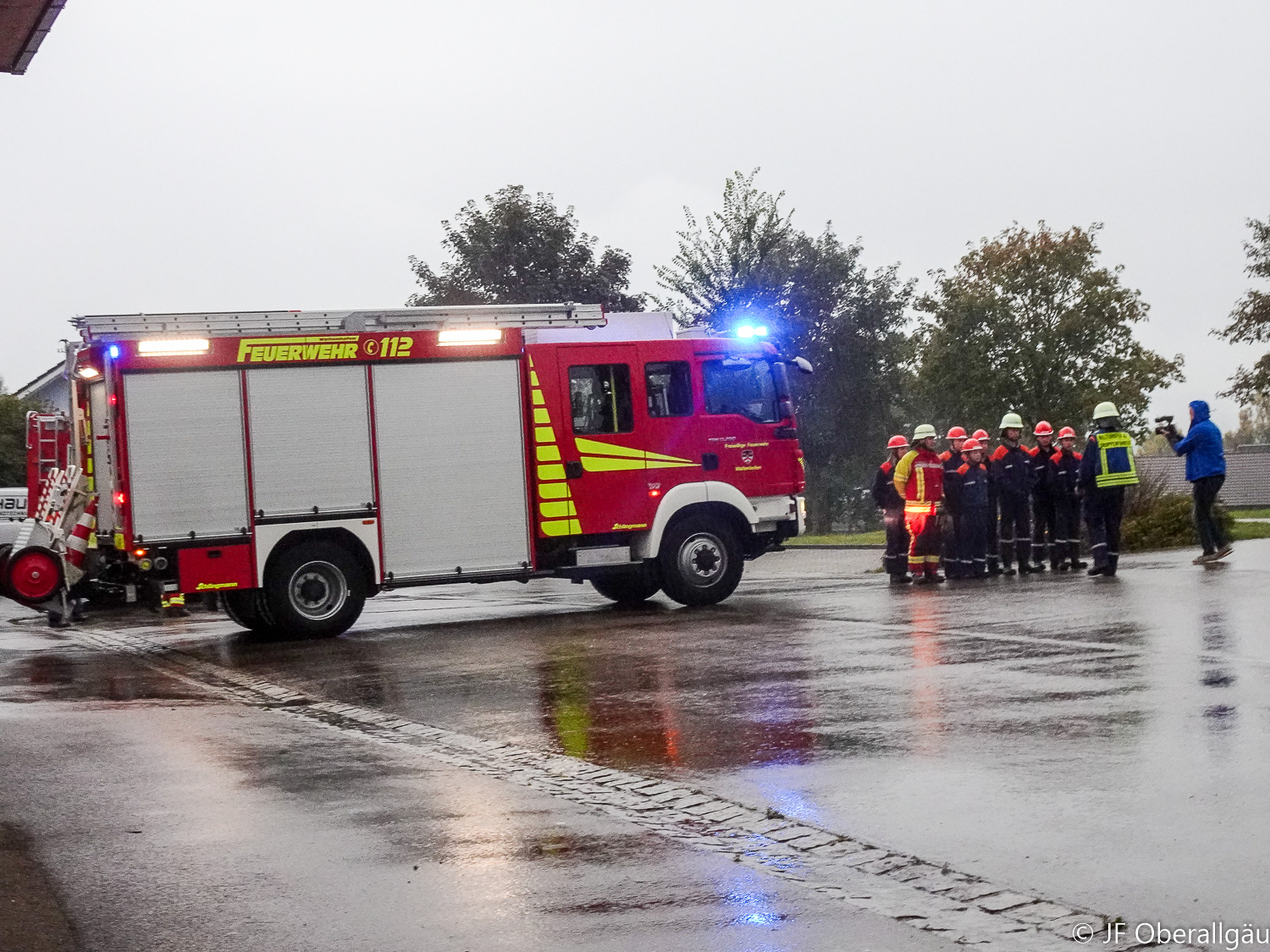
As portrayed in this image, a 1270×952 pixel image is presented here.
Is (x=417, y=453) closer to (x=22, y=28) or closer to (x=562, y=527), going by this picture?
(x=562, y=527)

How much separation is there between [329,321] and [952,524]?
792 cm

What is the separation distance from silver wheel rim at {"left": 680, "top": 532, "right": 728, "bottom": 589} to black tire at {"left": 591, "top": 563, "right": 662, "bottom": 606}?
611mm

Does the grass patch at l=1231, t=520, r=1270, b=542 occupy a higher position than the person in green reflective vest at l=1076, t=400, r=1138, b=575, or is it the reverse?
the person in green reflective vest at l=1076, t=400, r=1138, b=575

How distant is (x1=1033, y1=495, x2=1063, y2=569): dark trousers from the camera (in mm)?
19984

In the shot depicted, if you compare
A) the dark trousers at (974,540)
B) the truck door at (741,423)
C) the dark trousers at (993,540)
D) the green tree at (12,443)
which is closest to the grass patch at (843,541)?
the dark trousers at (993,540)

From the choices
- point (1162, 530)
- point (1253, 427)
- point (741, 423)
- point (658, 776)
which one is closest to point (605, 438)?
point (741, 423)

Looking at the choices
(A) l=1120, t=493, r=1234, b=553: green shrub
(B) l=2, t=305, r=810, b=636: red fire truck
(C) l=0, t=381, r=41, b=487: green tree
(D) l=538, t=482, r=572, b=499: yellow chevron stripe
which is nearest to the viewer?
(B) l=2, t=305, r=810, b=636: red fire truck

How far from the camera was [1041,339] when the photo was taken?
49.9 metres

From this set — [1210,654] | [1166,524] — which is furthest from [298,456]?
[1166,524]

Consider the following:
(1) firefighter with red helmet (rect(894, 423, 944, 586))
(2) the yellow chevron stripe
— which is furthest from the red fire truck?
(1) firefighter with red helmet (rect(894, 423, 944, 586))

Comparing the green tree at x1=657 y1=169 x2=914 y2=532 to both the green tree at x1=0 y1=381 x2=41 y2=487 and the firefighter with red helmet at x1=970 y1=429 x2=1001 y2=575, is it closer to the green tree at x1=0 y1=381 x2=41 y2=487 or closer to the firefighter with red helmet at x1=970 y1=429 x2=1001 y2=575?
the green tree at x1=0 y1=381 x2=41 y2=487

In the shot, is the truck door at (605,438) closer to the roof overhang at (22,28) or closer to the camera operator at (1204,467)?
the roof overhang at (22,28)

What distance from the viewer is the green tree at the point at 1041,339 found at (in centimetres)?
4912

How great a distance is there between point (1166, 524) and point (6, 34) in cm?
1653
